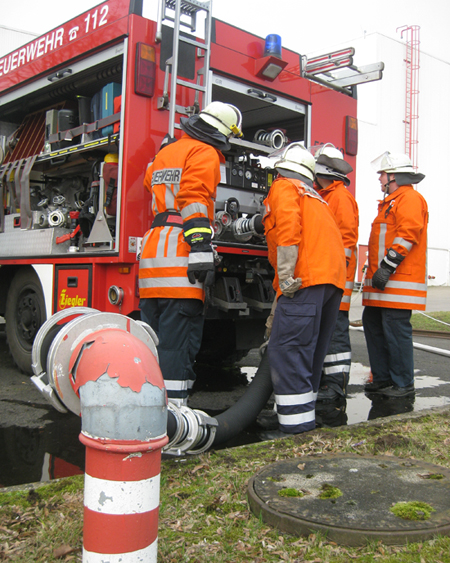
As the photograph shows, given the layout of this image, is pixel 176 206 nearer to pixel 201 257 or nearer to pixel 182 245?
pixel 182 245

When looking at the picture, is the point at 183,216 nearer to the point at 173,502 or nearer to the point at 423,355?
the point at 173,502

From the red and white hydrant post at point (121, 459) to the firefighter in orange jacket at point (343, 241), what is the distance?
3.02 meters

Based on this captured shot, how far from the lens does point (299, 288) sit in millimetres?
3285

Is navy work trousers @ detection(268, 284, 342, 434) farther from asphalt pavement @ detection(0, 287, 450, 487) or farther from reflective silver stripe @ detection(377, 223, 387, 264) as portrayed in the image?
reflective silver stripe @ detection(377, 223, 387, 264)

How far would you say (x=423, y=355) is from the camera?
6.99 metres

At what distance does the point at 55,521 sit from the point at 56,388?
0.45 m

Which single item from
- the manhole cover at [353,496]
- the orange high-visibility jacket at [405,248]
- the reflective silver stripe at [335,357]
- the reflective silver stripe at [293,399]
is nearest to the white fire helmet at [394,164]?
the orange high-visibility jacket at [405,248]

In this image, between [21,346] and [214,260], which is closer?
[214,260]

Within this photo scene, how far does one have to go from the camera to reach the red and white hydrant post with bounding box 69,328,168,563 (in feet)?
4.49

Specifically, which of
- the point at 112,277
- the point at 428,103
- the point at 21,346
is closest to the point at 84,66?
the point at 112,277

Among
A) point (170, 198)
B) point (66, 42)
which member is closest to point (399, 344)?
point (170, 198)

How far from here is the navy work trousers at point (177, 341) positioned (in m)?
3.41

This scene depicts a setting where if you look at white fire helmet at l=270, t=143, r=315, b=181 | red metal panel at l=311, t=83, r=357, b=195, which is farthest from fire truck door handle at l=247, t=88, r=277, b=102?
white fire helmet at l=270, t=143, r=315, b=181

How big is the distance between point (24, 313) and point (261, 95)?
9.36ft
